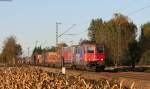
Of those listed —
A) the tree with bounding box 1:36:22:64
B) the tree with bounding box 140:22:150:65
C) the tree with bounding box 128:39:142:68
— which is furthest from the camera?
the tree with bounding box 1:36:22:64

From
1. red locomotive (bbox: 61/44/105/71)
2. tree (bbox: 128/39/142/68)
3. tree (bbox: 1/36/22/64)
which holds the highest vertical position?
tree (bbox: 1/36/22/64)

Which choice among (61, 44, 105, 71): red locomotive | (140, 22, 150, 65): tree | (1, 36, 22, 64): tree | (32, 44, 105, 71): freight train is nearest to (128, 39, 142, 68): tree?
(140, 22, 150, 65): tree

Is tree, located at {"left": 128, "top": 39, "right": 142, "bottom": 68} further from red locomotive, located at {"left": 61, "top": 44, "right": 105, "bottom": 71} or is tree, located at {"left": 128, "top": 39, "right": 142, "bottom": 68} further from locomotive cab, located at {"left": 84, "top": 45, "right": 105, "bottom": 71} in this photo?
locomotive cab, located at {"left": 84, "top": 45, "right": 105, "bottom": 71}

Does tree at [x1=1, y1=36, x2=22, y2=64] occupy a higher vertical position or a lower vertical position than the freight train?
higher

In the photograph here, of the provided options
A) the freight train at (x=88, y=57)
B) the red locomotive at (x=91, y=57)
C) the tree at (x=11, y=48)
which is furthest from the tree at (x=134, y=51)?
the tree at (x=11, y=48)

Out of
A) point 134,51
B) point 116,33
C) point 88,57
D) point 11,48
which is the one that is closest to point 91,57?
point 88,57

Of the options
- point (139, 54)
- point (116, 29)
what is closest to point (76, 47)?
point (139, 54)

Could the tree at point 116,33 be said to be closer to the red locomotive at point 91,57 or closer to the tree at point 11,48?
the tree at point 11,48

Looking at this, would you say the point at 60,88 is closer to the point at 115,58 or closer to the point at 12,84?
the point at 12,84

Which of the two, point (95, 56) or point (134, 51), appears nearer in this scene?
point (95, 56)

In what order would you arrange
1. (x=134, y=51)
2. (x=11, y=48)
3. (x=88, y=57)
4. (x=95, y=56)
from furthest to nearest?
1. (x=11, y=48)
2. (x=134, y=51)
3. (x=95, y=56)
4. (x=88, y=57)

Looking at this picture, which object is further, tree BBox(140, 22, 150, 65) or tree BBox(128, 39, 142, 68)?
tree BBox(140, 22, 150, 65)

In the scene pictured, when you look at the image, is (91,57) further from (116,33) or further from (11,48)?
(11,48)

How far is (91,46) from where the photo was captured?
2319 inches
